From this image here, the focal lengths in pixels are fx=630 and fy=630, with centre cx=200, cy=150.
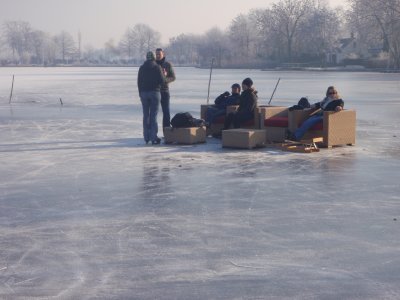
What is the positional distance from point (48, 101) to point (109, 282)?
920 inches

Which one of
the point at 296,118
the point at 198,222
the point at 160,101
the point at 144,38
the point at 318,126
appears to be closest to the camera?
the point at 198,222

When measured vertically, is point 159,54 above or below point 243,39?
below

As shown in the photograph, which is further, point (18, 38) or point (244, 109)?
point (18, 38)

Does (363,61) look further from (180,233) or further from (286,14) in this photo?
(180,233)

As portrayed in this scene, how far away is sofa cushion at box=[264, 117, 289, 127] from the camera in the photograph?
12547 millimetres

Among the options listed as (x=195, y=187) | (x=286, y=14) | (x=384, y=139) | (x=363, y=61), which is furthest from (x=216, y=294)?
(x=286, y=14)

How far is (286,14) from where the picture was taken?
407 ft

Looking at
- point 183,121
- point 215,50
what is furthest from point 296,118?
point 215,50

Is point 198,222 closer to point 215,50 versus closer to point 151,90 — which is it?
point 151,90

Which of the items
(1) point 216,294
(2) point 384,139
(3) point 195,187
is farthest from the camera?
(2) point 384,139

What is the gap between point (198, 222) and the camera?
6.45 meters

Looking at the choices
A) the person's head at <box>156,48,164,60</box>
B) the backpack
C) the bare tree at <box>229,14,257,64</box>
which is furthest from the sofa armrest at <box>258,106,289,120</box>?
A: the bare tree at <box>229,14,257,64</box>

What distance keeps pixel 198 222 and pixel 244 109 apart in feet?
22.3

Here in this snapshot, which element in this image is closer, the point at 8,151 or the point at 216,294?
the point at 216,294
